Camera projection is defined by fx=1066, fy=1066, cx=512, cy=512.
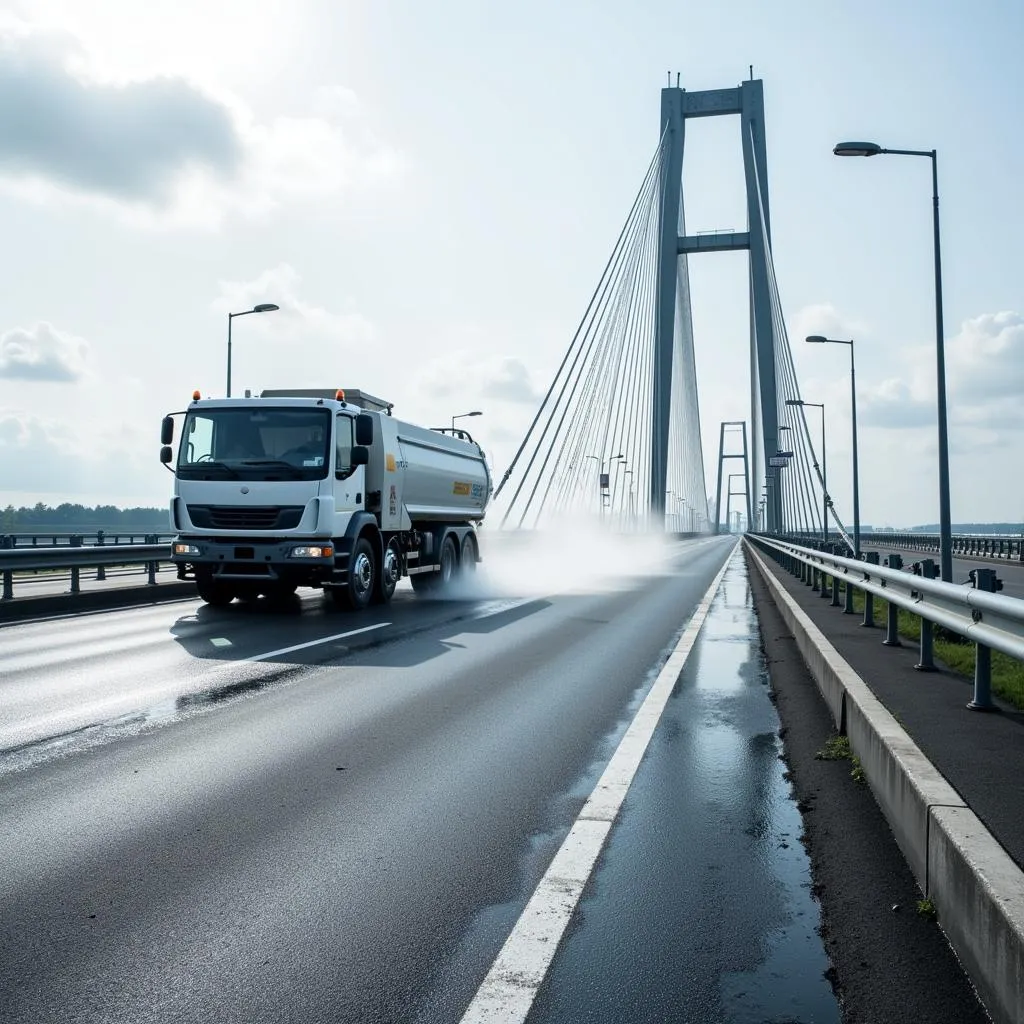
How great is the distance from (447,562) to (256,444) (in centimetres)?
623

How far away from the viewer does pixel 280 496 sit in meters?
14.0

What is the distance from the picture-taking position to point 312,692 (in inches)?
320

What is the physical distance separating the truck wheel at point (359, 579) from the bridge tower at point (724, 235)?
98.2ft

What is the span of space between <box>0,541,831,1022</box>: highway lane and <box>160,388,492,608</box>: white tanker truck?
171 inches

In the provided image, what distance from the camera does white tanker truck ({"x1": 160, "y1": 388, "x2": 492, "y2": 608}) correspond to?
14039 millimetres

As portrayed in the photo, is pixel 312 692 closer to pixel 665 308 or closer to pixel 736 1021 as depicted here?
pixel 736 1021

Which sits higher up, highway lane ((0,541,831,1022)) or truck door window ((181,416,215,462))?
truck door window ((181,416,215,462))

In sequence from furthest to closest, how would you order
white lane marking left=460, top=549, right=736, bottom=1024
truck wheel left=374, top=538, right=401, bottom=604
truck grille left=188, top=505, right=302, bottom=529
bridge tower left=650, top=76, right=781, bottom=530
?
bridge tower left=650, top=76, right=781, bottom=530 → truck wheel left=374, top=538, right=401, bottom=604 → truck grille left=188, top=505, right=302, bottom=529 → white lane marking left=460, top=549, right=736, bottom=1024

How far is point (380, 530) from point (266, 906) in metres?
12.5

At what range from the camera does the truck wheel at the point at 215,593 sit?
50.5 ft

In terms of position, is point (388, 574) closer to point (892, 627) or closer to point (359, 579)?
point (359, 579)

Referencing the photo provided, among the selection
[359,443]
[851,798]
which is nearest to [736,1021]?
[851,798]

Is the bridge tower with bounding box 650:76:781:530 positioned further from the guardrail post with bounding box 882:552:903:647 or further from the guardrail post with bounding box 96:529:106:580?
the guardrail post with bounding box 882:552:903:647

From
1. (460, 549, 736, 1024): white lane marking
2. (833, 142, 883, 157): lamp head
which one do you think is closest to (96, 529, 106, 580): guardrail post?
(833, 142, 883, 157): lamp head
